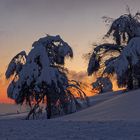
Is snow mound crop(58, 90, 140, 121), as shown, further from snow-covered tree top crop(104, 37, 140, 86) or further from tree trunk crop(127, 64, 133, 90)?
tree trunk crop(127, 64, 133, 90)

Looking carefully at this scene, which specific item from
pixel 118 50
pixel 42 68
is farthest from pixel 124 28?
pixel 42 68

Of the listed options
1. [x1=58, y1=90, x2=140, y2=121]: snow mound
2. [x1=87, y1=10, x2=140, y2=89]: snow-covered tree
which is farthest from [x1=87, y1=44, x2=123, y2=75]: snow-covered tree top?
[x1=58, y1=90, x2=140, y2=121]: snow mound

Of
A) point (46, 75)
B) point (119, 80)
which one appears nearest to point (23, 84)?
point (46, 75)

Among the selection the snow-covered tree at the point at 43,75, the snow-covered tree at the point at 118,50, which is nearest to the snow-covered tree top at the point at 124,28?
the snow-covered tree at the point at 118,50

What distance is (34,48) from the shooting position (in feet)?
104

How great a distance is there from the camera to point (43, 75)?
30781 mm

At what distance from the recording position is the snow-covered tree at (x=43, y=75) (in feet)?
102

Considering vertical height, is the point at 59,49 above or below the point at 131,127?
above

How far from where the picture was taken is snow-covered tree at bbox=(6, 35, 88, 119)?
3106cm

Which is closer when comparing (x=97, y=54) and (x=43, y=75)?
(x=43, y=75)

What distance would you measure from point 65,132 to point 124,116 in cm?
621

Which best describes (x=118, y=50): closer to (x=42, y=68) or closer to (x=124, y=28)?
(x=124, y=28)

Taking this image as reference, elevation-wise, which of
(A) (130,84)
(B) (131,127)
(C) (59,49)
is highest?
(C) (59,49)

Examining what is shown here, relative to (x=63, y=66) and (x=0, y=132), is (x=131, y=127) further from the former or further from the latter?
(x=63, y=66)
